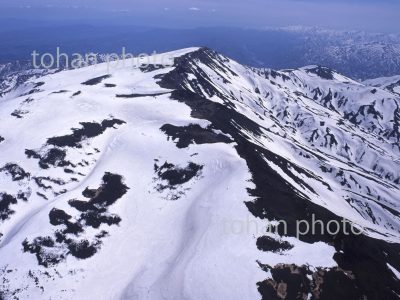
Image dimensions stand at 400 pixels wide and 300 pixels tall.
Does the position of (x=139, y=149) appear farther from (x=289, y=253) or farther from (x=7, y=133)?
(x=289, y=253)

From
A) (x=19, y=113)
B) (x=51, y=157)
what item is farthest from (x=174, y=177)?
(x=19, y=113)

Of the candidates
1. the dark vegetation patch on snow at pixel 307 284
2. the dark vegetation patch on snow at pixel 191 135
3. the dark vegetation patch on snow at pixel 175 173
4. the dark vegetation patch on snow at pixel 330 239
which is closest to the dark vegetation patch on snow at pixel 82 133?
the dark vegetation patch on snow at pixel 191 135

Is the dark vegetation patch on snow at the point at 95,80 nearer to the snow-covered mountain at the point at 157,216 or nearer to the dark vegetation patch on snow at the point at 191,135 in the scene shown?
the snow-covered mountain at the point at 157,216

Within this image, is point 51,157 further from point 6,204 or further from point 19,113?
point 19,113

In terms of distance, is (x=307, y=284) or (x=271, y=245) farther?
(x=271, y=245)

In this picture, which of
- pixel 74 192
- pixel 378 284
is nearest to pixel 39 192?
pixel 74 192
